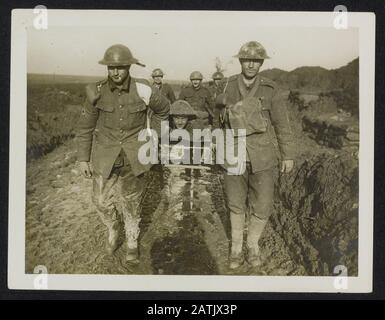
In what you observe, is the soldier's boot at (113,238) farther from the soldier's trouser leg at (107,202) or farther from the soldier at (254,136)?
the soldier at (254,136)

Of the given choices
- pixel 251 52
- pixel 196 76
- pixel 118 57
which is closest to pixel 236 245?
pixel 196 76

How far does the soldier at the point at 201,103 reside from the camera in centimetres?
428

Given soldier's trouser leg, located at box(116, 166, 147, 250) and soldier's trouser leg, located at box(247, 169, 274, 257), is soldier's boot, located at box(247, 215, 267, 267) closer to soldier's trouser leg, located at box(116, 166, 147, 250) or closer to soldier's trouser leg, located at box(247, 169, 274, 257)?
soldier's trouser leg, located at box(247, 169, 274, 257)

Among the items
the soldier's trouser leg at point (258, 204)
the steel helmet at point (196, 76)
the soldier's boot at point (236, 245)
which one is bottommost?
the soldier's boot at point (236, 245)

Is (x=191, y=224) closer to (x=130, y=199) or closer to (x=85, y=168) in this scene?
(x=130, y=199)

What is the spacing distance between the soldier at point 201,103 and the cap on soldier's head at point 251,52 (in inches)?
12.8

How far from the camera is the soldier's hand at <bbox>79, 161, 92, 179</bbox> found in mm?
4293

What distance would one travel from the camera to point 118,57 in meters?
4.22

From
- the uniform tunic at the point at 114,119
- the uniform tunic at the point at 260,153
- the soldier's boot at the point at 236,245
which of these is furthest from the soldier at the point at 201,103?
the soldier's boot at the point at 236,245

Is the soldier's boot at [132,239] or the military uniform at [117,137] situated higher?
the military uniform at [117,137]

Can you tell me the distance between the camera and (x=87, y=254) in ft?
14.2

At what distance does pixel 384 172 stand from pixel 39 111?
2.54 meters

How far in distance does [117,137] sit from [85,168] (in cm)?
33

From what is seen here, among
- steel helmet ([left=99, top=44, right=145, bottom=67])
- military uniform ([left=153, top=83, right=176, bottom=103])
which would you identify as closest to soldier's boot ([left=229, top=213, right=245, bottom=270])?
military uniform ([left=153, top=83, right=176, bottom=103])
